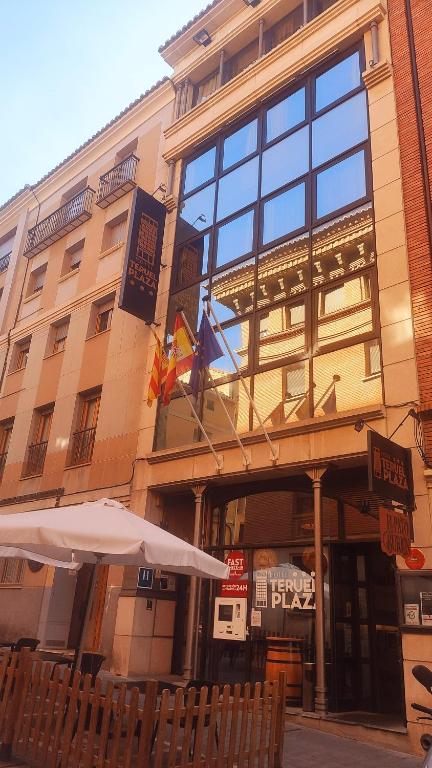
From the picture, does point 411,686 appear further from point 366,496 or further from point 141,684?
point 141,684

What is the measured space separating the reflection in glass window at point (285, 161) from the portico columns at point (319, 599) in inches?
295

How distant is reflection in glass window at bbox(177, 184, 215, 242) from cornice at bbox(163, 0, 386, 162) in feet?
6.61

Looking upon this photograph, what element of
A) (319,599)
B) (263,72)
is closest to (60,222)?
(263,72)

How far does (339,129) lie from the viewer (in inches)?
514

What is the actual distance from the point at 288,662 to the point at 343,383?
5.16 meters

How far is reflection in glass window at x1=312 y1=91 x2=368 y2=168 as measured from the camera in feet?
41.5

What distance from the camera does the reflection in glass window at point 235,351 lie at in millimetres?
12820

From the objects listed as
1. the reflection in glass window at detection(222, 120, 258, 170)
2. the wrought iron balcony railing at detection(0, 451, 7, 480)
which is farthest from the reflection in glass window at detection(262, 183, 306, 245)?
the wrought iron balcony railing at detection(0, 451, 7, 480)

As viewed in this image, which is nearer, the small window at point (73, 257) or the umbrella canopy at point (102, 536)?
the umbrella canopy at point (102, 536)

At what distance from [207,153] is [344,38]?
484cm

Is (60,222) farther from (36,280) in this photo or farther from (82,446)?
(82,446)

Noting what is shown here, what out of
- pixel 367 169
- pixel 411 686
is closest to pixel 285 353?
pixel 367 169

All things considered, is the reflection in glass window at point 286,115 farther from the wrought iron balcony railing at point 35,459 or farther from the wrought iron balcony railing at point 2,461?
the wrought iron balcony railing at point 2,461

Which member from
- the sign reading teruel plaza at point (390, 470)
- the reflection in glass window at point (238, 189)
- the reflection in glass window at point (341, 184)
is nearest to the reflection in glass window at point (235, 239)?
the reflection in glass window at point (238, 189)
